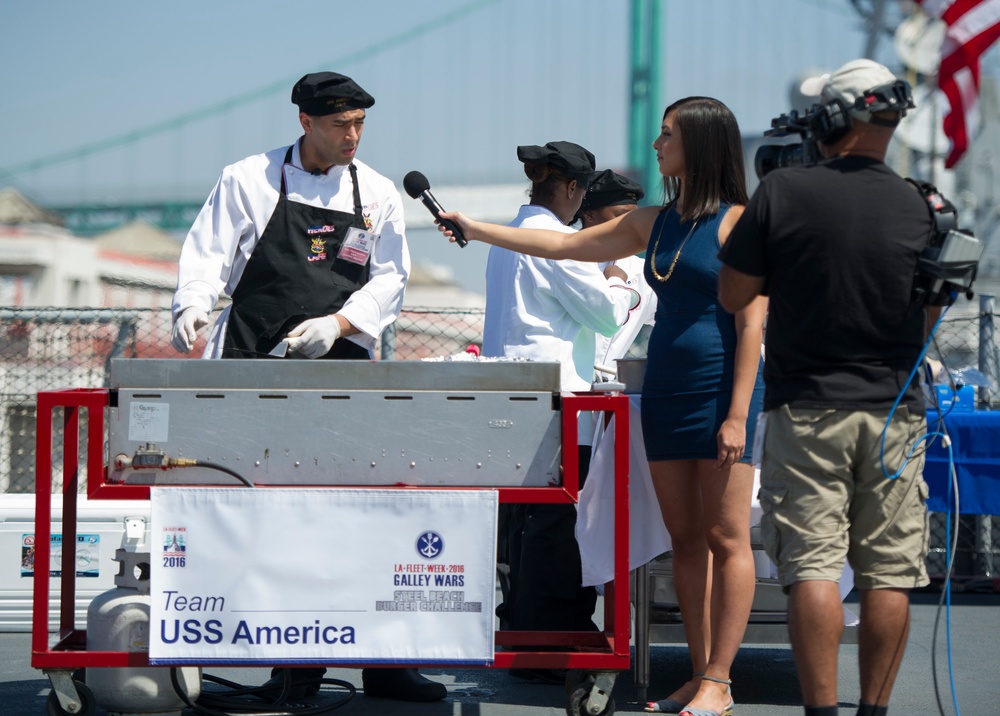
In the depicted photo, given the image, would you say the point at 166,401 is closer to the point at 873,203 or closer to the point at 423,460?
the point at 423,460

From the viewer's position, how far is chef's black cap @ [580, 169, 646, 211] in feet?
14.1

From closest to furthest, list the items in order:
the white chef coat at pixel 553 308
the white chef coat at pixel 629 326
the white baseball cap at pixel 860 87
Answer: the white baseball cap at pixel 860 87, the white chef coat at pixel 553 308, the white chef coat at pixel 629 326

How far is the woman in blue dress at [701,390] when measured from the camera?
3.08 metres

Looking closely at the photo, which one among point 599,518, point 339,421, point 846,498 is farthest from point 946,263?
point 339,421

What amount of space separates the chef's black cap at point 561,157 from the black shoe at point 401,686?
1679 millimetres

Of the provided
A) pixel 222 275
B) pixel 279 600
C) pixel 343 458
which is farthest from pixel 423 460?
pixel 222 275

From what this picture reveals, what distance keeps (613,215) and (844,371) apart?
1939mm

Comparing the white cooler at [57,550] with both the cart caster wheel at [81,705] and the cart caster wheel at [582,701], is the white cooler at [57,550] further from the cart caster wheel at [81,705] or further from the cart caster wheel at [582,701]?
the cart caster wheel at [582,701]

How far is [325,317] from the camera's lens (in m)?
3.30

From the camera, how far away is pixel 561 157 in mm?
3924

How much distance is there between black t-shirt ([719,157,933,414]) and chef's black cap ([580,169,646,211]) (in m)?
1.77

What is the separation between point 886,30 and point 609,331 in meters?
38.9

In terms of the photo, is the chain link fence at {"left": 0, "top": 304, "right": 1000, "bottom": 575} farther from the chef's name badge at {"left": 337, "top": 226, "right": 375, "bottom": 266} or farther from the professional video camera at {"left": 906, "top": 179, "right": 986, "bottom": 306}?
the professional video camera at {"left": 906, "top": 179, "right": 986, "bottom": 306}

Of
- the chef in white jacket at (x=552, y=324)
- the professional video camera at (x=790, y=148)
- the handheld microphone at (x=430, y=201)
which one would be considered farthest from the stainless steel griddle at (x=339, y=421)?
the chef in white jacket at (x=552, y=324)
